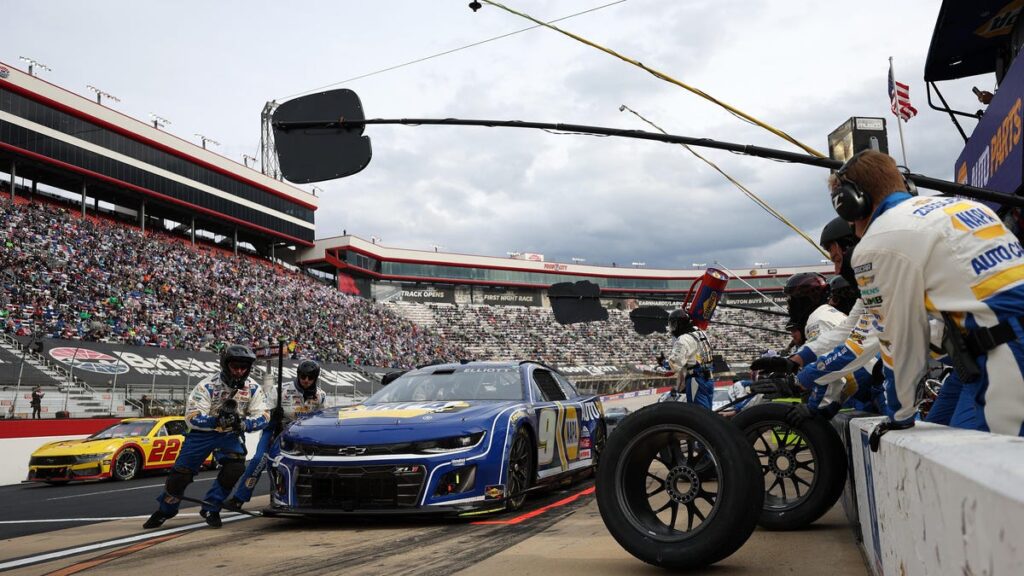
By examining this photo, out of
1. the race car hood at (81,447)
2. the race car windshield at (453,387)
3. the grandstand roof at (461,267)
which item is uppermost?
the grandstand roof at (461,267)

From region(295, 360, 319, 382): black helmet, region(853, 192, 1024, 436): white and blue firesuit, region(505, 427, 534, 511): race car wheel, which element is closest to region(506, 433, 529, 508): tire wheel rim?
region(505, 427, 534, 511): race car wheel

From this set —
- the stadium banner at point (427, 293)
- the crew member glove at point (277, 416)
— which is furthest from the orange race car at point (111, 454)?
the stadium banner at point (427, 293)

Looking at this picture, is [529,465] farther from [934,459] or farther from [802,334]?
[934,459]

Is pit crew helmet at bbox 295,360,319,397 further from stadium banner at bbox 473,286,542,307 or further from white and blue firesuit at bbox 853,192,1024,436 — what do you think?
stadium banner at bbox 473,286,542,307

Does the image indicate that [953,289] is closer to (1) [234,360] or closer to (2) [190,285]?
(1) [234,360]

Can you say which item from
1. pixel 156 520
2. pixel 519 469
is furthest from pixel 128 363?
pixel 519 469

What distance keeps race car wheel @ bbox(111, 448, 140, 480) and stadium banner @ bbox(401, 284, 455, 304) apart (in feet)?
155

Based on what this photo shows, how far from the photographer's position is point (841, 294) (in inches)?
232

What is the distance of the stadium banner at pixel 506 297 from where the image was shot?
65812 mm

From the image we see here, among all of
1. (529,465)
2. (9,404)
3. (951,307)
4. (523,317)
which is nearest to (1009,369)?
(951,307)

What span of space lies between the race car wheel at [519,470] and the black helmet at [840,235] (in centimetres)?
270

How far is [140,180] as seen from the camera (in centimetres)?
3909

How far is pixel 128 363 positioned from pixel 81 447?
8770mm

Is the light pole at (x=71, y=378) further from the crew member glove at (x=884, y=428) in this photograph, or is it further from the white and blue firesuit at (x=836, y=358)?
the crew member glove at (x=884, y=428)
